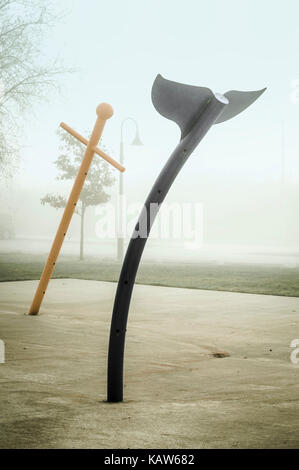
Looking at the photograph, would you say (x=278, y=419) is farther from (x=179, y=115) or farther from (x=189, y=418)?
(x=179, y=115)

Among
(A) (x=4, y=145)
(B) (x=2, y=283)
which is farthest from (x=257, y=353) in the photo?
(A) (x=4, y=145)

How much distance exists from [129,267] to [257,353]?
249 centimetres

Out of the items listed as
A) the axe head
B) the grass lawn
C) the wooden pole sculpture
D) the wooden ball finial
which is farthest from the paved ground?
the grass lawn

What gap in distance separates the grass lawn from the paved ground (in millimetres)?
4046

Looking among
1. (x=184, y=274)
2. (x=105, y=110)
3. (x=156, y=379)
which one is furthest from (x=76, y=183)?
(x=184, y=274)

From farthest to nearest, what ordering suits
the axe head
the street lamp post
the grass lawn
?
the street lamp post → the grass lawn → the axe head

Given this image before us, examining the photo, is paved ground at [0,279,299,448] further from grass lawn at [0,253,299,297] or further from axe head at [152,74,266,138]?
grass lawn at [0,253,299,297]

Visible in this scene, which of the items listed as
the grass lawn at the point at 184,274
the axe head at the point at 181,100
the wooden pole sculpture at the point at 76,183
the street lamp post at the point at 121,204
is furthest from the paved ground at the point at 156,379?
the street lamp post at the point at 121,204

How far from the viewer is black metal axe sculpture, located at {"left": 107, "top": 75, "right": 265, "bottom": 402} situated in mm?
3805

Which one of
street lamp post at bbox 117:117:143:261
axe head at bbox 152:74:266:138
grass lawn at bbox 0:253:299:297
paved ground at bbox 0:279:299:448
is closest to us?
paved ground at bbox 0:279:299:448

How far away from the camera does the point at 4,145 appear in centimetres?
1703

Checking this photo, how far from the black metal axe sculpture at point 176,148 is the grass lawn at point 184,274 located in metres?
7.85

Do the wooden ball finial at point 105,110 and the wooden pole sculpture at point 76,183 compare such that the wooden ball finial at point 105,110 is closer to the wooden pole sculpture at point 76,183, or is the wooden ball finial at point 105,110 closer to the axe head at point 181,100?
the wooden pole sculpture at point 76,183

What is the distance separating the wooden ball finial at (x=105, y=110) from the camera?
5.93m
